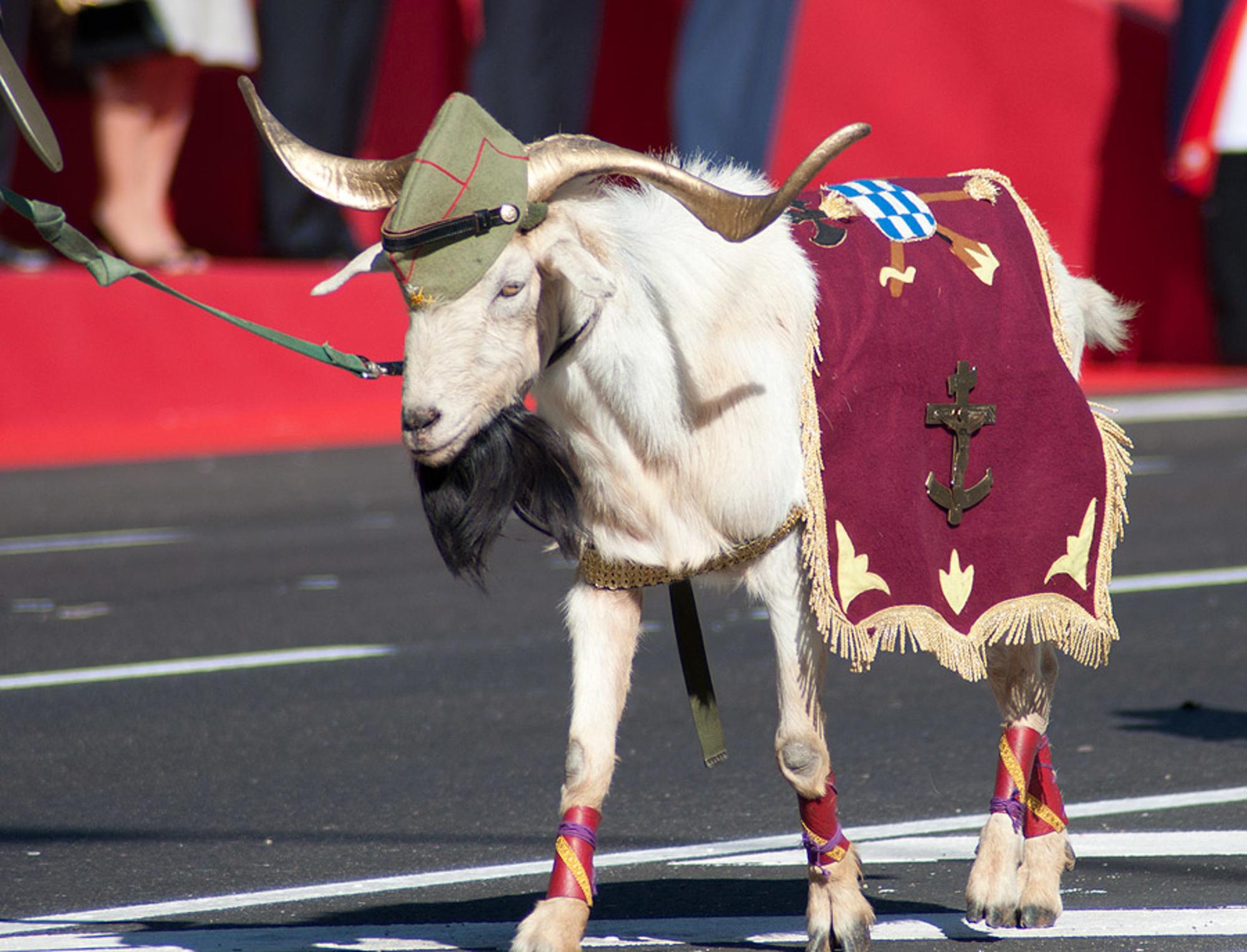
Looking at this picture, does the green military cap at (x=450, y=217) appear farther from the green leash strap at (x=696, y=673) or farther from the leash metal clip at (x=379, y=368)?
the green leash strap at (x=696, y=673)

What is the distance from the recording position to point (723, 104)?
64.1 feet

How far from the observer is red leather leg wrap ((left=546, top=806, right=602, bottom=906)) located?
5.06 m

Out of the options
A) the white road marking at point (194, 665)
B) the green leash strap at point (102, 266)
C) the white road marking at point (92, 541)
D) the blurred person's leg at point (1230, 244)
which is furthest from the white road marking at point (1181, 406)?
the green leash strap at point (102, 266)

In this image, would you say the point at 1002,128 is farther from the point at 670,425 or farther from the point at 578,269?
the point at 578,269

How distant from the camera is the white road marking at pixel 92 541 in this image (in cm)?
1224

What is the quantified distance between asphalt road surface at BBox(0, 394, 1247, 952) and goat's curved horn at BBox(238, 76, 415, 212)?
1.69 m

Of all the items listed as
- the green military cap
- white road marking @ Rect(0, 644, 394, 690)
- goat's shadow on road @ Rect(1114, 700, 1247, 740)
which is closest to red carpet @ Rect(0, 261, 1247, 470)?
white road marking @ Rect(0, 644, 394, 690)

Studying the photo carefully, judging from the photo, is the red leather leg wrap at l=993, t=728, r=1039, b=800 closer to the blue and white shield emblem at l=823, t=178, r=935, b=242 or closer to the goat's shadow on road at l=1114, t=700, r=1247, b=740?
the blue and white shield emblem at l=823, t=178, r=935, b=242

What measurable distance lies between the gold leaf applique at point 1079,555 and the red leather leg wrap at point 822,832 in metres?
0.85

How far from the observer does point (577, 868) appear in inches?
200

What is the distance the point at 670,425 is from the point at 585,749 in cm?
75

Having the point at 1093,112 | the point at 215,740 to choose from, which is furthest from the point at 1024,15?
the point at 215,740

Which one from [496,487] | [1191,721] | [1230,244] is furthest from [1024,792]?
[1230,244]

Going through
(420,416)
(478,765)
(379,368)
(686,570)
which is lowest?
(478,765)
